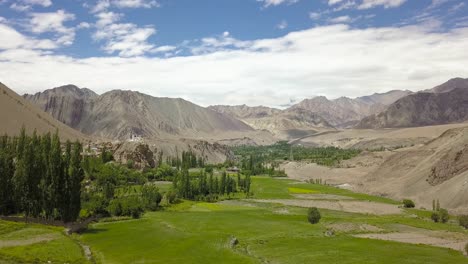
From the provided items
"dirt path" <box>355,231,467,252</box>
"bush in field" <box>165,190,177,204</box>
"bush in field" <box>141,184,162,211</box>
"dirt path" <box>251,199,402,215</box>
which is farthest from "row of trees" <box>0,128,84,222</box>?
"dirt path" <box>251,199,402,215</box>

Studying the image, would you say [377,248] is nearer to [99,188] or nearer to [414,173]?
[99,188]

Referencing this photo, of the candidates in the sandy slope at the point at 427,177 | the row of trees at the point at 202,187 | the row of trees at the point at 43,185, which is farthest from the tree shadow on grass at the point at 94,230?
the sandy slope at the point at 427,177

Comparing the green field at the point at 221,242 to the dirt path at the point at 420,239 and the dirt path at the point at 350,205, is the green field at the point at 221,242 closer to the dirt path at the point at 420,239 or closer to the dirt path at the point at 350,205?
the dirt path at the point at 420,239

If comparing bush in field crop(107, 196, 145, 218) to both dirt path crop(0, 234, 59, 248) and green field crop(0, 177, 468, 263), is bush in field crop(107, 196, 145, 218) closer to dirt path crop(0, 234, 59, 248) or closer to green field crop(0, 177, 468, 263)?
green field crop(0, 177, 468, 263)

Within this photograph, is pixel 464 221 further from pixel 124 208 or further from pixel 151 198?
pixel 151 198

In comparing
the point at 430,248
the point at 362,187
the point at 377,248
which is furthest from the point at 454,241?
the point at 362,187

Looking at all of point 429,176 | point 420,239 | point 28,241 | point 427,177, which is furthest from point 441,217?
point 28,241
